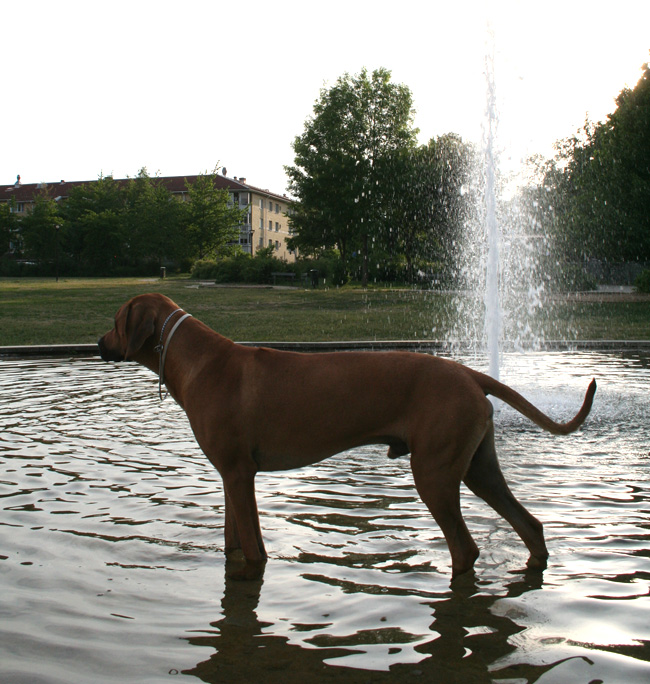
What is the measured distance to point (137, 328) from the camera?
4152 mm

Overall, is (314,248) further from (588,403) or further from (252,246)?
(588,403)

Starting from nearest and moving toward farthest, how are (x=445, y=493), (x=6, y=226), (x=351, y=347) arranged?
1. (x=445, y=493)
2. (x=351, y=347)
3. (x=6, y=226)

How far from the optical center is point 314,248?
5972cm

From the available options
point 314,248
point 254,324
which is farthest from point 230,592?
point 314,248

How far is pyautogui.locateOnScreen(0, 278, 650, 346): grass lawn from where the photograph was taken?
15.8 meters

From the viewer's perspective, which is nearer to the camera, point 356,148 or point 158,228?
point 356,148

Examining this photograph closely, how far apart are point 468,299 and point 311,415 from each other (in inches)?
1049

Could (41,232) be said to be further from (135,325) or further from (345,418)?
(345,418)

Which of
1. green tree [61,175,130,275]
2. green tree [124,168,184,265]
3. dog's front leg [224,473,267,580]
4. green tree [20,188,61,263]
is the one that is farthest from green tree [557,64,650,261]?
green tree [20,188,61,263]

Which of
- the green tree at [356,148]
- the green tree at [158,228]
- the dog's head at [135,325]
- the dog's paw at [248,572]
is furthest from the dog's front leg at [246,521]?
the green tree at [158,228]

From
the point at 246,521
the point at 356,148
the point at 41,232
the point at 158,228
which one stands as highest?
the point at 356,148

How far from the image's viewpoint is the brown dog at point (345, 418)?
344cm

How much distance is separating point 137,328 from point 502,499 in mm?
2270

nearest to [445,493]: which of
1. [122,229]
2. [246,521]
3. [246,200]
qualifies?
[246,521]
